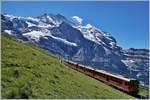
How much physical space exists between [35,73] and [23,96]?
6631 millimetres

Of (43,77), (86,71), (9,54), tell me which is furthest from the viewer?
(86,71)

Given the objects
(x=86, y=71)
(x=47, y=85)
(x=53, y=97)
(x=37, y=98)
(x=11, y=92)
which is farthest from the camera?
(x=86, y=71)

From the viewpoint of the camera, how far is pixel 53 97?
21.3 metres

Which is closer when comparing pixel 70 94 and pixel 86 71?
pixel 70 94

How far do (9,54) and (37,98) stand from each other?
9711 mm

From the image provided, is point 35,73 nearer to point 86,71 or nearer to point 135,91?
point 135,91

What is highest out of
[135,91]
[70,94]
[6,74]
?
[6,74]

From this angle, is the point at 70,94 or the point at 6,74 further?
the point at 70,94

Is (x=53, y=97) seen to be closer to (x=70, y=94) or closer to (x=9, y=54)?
(x=70, y=94)

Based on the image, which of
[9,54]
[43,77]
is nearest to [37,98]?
[43,77]

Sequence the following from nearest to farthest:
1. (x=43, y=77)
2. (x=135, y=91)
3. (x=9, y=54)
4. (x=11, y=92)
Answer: (x=11, y=92) < (x=43, y=77) < (x=9, y=54) < (x=135, y=91)

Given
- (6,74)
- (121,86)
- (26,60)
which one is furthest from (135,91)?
(6,74)

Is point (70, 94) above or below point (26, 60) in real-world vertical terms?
below

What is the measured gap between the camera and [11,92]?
18375 millimetres
